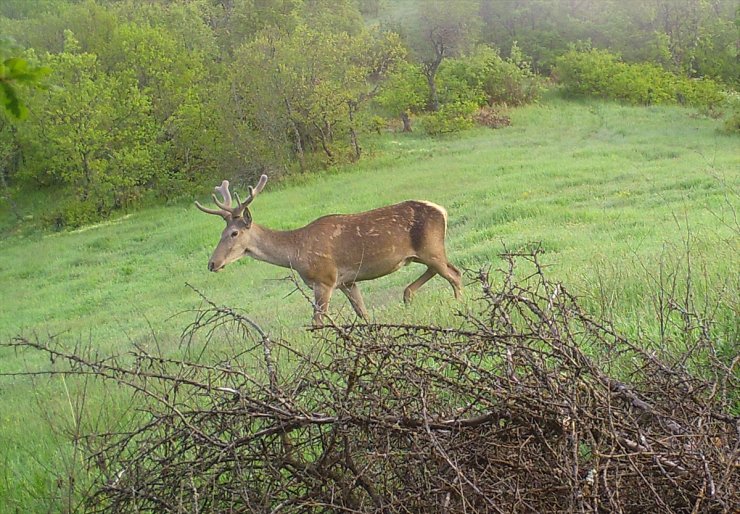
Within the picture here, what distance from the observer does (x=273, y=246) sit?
32.3 ft

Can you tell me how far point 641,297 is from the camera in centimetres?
542

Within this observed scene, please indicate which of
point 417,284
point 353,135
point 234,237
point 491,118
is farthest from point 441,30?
point 417,284

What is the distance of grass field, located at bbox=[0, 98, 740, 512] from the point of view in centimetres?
577

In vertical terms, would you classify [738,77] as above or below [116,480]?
below

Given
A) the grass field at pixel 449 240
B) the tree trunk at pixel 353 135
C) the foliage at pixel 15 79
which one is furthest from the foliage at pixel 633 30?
the foliage at pixel 15 79

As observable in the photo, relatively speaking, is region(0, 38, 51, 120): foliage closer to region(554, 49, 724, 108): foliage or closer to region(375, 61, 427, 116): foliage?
region(375, 61, 427, 116): foliage

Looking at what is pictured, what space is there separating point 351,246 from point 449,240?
6119 millimetres

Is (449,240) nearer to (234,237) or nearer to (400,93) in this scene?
(234,237)

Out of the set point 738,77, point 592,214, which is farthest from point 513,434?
point 738,77

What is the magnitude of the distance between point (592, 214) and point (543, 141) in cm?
1564

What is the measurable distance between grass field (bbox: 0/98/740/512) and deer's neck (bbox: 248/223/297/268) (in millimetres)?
709

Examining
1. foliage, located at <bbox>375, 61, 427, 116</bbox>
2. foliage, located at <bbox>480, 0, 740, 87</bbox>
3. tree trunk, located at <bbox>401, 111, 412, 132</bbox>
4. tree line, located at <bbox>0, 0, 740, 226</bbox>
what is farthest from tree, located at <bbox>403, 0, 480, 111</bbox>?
tree trunk, located at <bbox>401, 111, 412, 132</bbox>

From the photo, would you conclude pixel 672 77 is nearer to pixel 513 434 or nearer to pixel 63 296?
pixel 63 296

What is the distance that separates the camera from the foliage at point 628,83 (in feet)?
125
